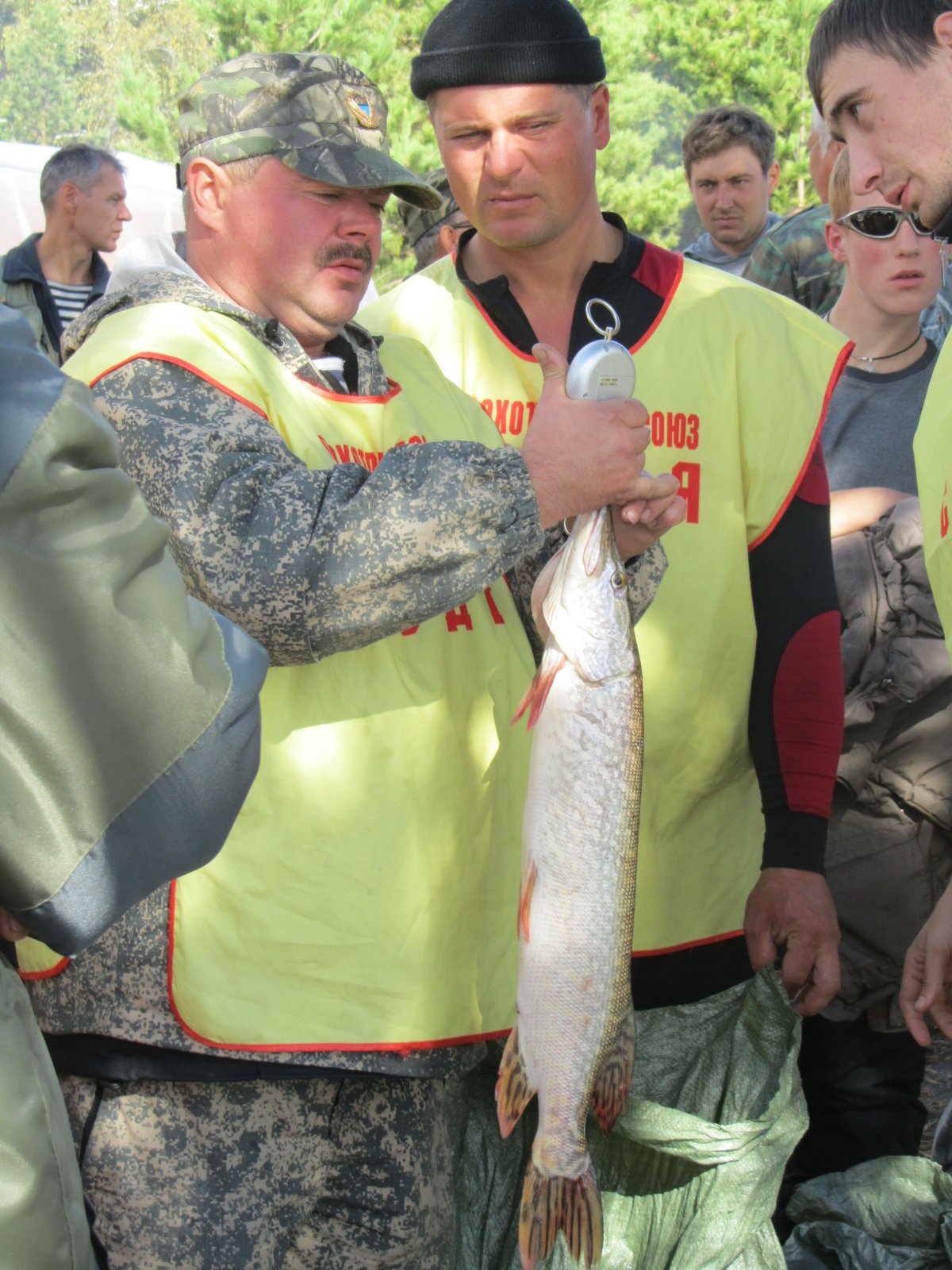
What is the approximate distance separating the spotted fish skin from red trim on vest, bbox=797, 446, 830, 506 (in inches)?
33.3

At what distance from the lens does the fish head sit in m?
2.01

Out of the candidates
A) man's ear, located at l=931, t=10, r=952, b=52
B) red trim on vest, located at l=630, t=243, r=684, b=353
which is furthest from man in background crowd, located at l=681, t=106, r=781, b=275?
man's ear, located at l=931, t=10, r=952, b=52

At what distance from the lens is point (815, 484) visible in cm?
278

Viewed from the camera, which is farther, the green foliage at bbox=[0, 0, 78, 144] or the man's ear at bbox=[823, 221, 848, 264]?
the green foliage at bbox=[0, 0, 78, 144]

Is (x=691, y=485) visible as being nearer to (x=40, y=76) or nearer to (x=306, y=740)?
(x=306, y=740)

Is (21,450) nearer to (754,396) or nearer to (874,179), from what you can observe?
(874,179)

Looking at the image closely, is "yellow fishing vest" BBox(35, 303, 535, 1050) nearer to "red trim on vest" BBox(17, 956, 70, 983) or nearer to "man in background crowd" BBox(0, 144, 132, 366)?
"red trim on vest" BBox(17, 956, 70, 983)

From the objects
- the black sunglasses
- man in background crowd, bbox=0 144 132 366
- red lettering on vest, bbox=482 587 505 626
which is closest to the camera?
red lettering on vest, bbox=482 587 505 626

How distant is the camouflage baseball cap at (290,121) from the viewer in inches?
87.4

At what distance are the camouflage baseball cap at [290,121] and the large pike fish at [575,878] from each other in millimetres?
735

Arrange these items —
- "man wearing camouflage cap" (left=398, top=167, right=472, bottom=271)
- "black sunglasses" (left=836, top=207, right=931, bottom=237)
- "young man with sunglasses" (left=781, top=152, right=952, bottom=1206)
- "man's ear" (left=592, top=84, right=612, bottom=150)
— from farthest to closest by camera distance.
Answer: "man wearing camouflage cap" (left=398, top=167, right=472, bottom=271)
"black sunglasses" (left=836, top=207, right=931, bottom=237)
"young man with sunglasses" (left=781, top=152, right=952, bottom=1206)
"man's ear" (left=592, top=84, right=612, bottom=150)

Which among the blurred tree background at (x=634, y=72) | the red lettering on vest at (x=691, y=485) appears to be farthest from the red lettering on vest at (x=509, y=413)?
the blurred tree background at (x=634, y=72)

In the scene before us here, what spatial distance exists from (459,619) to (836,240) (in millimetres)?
2689

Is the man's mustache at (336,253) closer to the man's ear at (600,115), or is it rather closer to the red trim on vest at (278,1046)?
the man's ear at (600,115)
